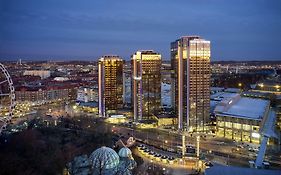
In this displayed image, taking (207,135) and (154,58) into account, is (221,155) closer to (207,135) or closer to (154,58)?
(207,135)

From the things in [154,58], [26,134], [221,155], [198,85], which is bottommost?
[221,155]

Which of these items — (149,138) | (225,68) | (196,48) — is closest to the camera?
(149,138)

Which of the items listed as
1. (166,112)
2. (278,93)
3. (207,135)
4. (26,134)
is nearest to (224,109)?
(207,135)

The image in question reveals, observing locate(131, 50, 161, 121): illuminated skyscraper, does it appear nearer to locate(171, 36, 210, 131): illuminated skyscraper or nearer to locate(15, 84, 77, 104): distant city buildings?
locate(171, 36, 210, 131): illuminated skyscraper

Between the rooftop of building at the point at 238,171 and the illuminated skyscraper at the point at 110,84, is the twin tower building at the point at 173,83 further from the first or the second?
the rooftop of building at the point at 238,171

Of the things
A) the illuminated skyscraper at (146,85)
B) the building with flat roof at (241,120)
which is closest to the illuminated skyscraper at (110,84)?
the illuminated skyscraper at (146,85)

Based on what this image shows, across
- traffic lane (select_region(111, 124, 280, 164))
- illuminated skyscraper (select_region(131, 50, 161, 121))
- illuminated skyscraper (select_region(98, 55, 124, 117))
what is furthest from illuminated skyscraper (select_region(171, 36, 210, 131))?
illuminated skyscraper (select_region(98, 55, 124, 117))

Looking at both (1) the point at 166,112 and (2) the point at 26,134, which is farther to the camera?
(1) the point at 166,112
